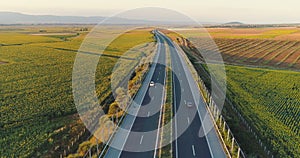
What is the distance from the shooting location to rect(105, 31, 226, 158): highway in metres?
19.6

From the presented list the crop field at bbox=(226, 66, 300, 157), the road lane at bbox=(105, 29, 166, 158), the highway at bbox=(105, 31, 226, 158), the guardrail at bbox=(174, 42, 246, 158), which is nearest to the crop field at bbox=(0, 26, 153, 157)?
the road lane at bbox=(105, 29, 166, 158)

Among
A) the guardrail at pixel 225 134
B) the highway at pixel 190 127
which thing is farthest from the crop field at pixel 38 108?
the guardrail at pixel 225 134

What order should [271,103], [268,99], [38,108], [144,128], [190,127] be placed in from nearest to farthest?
1. [144,128]
2. [190,127]
3. [38,108]
4. [271,103]
5. [268,99]

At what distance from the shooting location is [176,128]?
24.0 m

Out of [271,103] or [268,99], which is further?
[268,99]

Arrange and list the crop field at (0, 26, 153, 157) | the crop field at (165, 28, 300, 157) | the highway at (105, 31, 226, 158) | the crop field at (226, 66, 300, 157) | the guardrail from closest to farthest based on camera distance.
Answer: the guardrail
the highway at (105, 31, 226, 158)
the crop field at (0, 26, 153, 157)
the crop field at (165, 28, 300, 157)
the crop field at (226, 66, 300, 157)

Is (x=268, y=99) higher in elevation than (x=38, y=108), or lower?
lower

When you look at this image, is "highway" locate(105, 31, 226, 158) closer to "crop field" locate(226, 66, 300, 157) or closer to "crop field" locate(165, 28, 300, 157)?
"crop field" locate(165, 28, 300, 157)

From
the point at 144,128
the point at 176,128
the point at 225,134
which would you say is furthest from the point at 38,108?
the point at 225,134

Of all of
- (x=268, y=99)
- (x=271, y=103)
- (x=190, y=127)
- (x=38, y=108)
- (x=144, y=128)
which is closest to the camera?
(x=144, y=128)

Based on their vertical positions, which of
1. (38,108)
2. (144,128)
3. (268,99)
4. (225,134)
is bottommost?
(268,99)

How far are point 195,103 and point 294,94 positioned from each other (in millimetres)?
15349

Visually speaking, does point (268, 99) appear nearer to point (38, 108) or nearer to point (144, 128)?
point (144, 128)

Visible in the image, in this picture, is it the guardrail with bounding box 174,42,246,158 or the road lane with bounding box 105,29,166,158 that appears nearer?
the guardrail with bounding box 174,42,246,158
